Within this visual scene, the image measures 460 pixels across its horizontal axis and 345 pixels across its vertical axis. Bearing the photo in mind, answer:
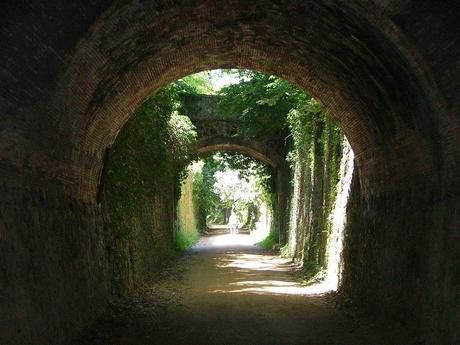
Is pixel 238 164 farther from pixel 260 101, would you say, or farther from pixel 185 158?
pixel 260 101

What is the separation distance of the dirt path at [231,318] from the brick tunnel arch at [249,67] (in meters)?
0.53

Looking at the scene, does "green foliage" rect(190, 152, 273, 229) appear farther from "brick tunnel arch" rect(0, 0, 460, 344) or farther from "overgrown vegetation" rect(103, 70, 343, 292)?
"brick tunnel arch" rect(0, 0, 460, 344)

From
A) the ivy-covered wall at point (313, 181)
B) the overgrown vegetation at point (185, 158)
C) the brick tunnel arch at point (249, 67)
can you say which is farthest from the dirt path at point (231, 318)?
the ivy-covered wall at point (313, 181)

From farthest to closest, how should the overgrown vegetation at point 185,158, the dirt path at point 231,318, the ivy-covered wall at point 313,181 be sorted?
the ivy-covered wall at point 313,181
the overgrown vegetation at point 185,158
the dirt path at point 231,318

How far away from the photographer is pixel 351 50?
725cm

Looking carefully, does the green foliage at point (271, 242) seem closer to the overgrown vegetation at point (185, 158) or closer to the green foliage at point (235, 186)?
the green foliage at point (235, 186)

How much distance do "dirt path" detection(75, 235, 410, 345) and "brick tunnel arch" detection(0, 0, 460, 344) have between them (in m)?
0.53

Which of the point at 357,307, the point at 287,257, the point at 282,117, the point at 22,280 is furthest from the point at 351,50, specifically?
the point at 287,257

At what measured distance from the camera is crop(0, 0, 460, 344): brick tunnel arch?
5461 mm

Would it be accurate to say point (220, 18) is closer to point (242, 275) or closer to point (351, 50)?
point (351, 50)

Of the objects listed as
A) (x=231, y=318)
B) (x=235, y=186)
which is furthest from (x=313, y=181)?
(x=235, y=186)

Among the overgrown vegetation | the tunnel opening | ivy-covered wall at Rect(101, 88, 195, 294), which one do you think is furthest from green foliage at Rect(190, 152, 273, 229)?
ivy-covered wall at Rect(101, 88, 195, 294)

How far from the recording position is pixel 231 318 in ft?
27.8

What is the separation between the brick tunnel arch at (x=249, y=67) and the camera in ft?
17.9
